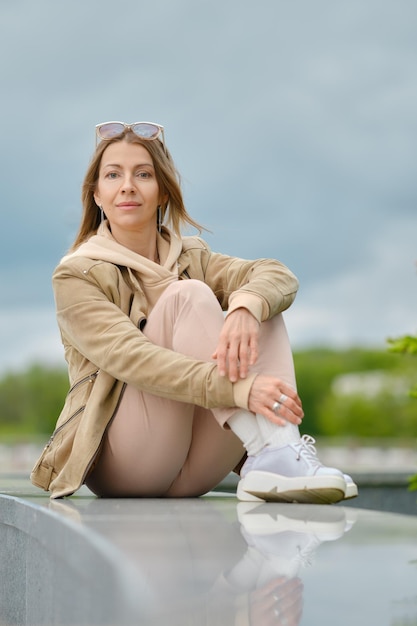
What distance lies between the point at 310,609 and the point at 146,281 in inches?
95.5

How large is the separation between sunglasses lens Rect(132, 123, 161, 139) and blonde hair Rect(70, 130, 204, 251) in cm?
2

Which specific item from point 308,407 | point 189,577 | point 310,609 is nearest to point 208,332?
point 189,577

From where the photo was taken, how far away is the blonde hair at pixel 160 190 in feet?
14.6

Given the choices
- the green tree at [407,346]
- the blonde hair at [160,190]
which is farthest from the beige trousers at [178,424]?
the green tree at [407,346]

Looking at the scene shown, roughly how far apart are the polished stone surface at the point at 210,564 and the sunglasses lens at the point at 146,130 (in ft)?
5.12

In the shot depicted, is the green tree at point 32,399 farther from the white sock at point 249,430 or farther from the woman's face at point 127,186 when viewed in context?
the white sock at point 249,430

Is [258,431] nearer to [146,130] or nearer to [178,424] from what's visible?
[178,424]

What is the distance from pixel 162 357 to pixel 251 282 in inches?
23.7

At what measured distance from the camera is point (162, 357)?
152 inches

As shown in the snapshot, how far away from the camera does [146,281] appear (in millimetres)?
4328

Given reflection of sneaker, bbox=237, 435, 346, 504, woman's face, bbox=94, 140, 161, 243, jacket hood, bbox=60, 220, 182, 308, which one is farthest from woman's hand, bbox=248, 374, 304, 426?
woman's face, bbox=94, 140, 161, 243

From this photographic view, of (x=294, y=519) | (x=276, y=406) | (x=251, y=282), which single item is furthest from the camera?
(x=251, y=282)

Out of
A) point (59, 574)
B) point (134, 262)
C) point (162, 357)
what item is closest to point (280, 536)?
point (59, 574)

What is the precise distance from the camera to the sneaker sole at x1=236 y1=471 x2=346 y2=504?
145 inches
